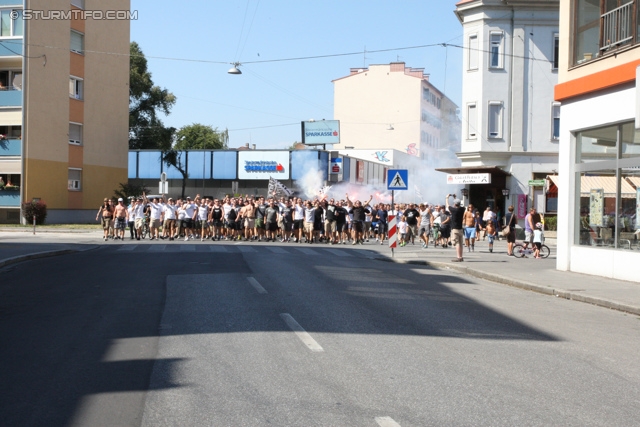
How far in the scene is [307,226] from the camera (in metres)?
31.8

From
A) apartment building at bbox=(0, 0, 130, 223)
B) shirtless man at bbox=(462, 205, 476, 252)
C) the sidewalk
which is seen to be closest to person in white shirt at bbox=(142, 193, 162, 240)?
the sidewalk

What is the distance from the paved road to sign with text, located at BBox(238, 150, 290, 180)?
1972 inches

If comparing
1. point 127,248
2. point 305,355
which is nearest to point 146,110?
point 127,248

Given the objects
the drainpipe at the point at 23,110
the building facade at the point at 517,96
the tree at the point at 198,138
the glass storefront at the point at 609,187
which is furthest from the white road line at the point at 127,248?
the tree at the point at 198,138

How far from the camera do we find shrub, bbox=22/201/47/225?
134ft

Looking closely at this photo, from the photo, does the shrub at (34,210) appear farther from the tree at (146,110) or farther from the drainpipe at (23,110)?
the tree at (146,110)

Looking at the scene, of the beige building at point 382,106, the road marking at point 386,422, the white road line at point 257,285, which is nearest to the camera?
the road marking at point 386,422

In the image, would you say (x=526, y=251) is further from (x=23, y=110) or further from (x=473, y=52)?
(x=23, y=110)

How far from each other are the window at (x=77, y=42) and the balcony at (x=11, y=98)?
17.2 ft

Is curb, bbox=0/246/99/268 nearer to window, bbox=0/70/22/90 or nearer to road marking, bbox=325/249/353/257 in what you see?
road marking, bbox=325/249/353/257

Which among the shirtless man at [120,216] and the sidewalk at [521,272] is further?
the shirtless man at [120,216]

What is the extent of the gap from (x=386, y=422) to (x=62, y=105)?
43.1m

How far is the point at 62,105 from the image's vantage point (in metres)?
44.8

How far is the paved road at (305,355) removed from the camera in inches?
228
